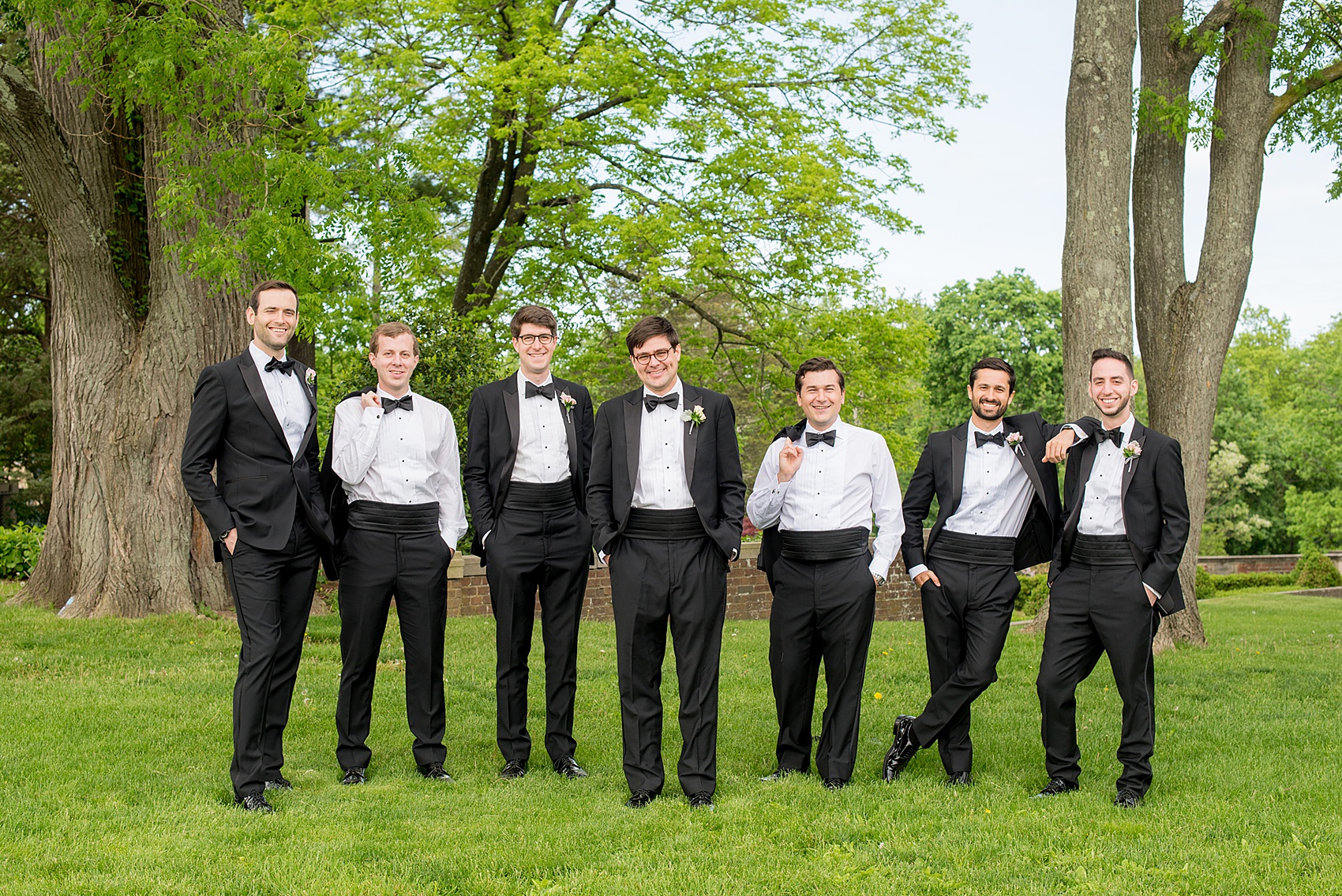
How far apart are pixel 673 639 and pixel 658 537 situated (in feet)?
1.64

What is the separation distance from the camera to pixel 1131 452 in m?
5.42

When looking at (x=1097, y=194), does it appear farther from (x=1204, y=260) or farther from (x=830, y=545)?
(x=830, y=545)

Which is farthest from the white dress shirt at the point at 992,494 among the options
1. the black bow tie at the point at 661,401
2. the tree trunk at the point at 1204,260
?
the tree trunk at the point at 1204,260

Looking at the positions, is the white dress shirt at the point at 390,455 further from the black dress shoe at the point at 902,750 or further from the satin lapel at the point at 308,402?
the black dress shoe at the point at 902,750

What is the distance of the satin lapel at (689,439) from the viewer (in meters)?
5.46

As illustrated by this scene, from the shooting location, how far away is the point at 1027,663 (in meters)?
9.64

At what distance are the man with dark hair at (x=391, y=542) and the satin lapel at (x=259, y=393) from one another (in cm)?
35

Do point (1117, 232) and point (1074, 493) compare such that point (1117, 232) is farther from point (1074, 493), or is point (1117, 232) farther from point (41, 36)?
point (41, 36)

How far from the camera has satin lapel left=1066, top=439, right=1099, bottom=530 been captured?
559 cm

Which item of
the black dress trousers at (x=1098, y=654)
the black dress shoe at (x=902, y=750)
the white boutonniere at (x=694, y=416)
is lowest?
the black dress shoe at (x=902, y=750)

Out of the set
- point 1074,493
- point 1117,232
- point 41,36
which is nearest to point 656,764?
point 1074,493

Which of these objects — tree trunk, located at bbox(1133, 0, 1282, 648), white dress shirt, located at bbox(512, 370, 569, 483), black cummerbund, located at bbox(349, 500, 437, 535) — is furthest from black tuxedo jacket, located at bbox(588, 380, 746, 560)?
tree trunk, located at bbox(1133, 0, 1282, 648)

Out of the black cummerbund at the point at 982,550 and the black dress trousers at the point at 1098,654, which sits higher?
the black cummerbund at the point at 982,550

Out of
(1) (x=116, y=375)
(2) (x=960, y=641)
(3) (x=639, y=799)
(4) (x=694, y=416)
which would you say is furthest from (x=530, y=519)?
→ (1) (x=116, y=375)
